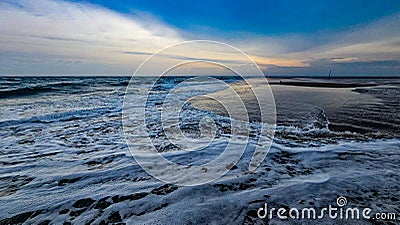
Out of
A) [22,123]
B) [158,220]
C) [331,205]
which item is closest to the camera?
[158,220]

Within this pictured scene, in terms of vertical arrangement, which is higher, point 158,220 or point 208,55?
point 208,55

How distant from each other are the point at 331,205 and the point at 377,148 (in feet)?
10.4

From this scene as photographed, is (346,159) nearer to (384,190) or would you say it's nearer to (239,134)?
(384,190)

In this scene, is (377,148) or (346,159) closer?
(346,159)

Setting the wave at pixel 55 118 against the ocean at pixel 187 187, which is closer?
the ocean at pixel 187 187

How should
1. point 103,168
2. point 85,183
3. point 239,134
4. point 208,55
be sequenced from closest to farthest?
point 85,183 → point 103,168 → point 208,55 → point 239,134

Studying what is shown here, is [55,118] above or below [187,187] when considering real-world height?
above

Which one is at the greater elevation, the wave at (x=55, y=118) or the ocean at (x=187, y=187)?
Result: the wave at (x=55, y=118)

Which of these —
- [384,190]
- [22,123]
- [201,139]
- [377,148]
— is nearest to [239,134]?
[201,139]

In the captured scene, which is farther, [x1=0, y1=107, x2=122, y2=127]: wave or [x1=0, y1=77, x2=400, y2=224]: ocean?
[x1=0, y1=107, x2=122, y2=127]: wave

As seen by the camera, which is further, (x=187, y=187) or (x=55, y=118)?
(x=55, y=118)

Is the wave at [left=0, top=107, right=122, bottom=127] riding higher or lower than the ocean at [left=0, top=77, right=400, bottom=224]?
higher

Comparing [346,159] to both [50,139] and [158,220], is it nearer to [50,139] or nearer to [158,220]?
[158,220]

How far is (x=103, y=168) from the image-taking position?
3.88m
